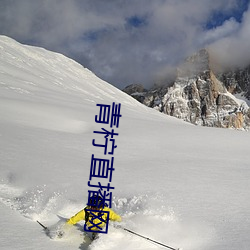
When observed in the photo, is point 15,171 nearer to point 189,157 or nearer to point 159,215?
point 159,215

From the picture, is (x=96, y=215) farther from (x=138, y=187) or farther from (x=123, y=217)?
(x=138, y=187)

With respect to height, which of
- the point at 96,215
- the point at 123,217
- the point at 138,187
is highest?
the point at 138,187

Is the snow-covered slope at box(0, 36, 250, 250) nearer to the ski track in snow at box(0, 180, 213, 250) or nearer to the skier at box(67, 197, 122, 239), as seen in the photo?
the ski track in snow at box(0, 180, 213, 250)

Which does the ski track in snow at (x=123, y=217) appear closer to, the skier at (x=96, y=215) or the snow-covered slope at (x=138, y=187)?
the snow-covered slope at (x=138, y=187)

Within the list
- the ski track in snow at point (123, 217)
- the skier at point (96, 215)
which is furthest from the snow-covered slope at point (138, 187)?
the skier at point (96, 215)

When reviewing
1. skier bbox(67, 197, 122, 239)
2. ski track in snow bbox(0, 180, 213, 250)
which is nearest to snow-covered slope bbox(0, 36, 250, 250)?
ski track in snow bbox(0, 180, 213, 250)

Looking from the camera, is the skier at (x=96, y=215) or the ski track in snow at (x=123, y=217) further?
the skier at (x=96, y=215)

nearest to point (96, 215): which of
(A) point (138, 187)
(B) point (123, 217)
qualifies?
(B) point (123, 217)

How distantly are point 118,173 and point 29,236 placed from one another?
372 cm

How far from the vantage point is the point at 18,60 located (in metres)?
55.9

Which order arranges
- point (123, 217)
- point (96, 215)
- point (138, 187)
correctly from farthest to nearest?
point (138, 187) < point (123, 217) < point (96, 215)

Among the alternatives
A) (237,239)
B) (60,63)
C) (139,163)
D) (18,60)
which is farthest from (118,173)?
(60,63)

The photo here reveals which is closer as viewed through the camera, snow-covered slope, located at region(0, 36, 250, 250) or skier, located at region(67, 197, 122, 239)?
snow-covered slope, located at region(0, 36, 250, 250)

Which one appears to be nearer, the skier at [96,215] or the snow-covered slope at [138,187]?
the snow-covered slope at [138,187]
